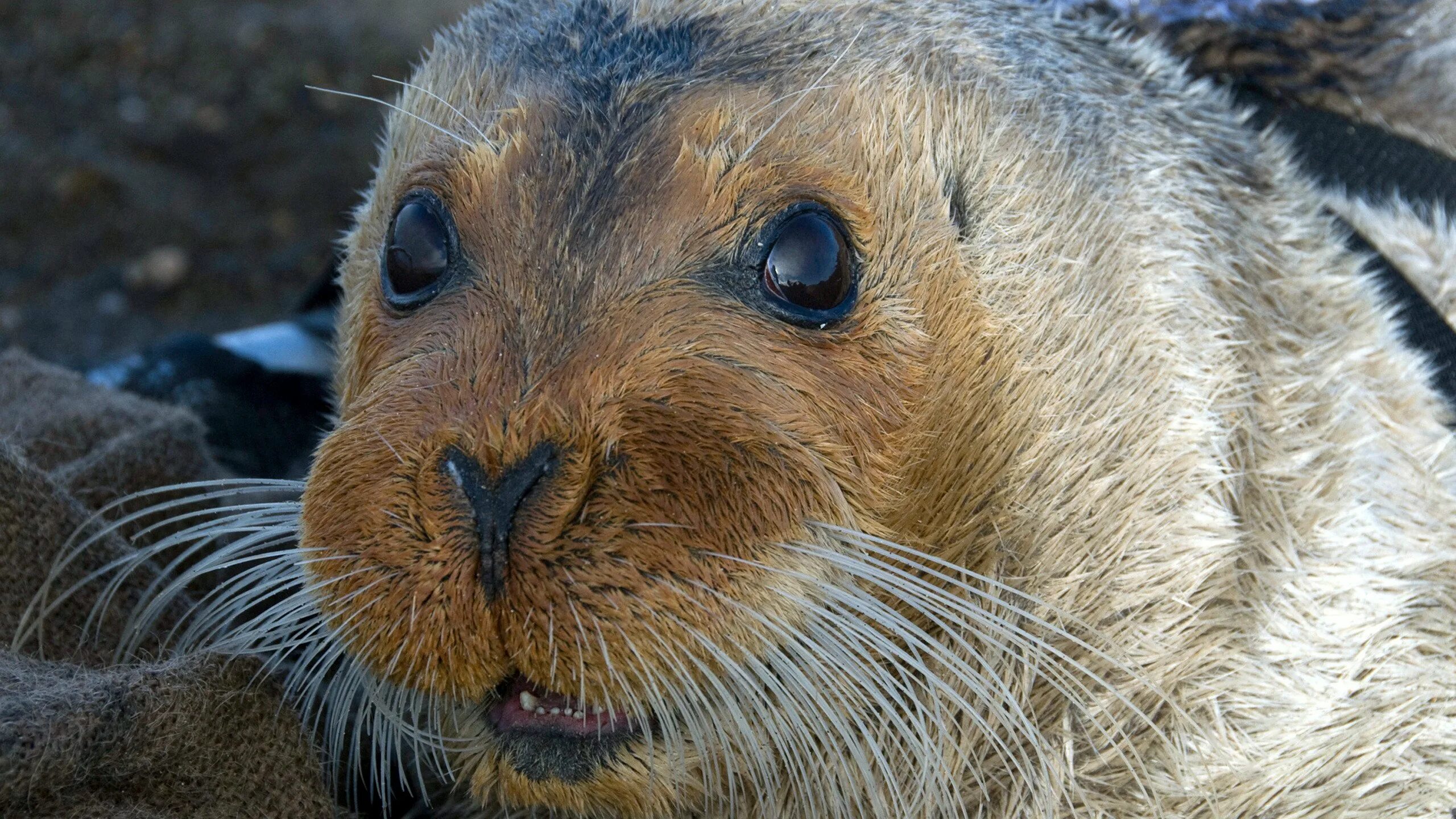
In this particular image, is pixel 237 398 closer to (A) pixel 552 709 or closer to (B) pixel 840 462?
(A) pixel 552 709

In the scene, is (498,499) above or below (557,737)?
above

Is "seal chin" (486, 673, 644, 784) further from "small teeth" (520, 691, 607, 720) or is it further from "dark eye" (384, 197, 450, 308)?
"dark eye" (384, 197, 450, 308)

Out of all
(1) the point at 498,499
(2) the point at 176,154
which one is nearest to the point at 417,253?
(1) the point at 498,499

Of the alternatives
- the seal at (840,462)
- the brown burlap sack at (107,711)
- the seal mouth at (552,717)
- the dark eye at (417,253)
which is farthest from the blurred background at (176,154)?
the seal mouth at (552,717)

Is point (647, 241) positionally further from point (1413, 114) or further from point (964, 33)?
point (1413, 114)

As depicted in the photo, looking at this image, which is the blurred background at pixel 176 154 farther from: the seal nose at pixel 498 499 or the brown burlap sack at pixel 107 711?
the seal nose at pixel 498 499

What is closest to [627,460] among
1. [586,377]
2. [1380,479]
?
[586,377]

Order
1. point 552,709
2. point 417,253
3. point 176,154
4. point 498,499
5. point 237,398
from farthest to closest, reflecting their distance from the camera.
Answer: point 176,154 < point 237,398 < point 417,253 < point 552,709 < point 498,499
